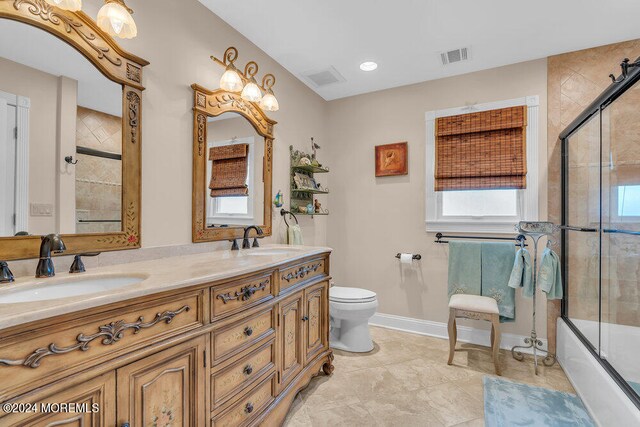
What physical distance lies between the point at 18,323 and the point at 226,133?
1.70 metres

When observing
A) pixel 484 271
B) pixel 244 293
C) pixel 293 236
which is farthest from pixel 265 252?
pixel 484 271

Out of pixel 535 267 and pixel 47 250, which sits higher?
pixel 47 250

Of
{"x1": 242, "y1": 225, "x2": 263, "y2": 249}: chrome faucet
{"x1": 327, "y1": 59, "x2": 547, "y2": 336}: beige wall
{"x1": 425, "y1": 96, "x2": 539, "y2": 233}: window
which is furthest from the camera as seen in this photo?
{"x1": 327, "y1": 59, "x2": 547, "y2": 336}: beige wall

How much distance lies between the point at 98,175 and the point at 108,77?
1.59 feet

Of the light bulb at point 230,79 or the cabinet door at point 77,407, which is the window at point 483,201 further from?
the cabinet door at point 77,407

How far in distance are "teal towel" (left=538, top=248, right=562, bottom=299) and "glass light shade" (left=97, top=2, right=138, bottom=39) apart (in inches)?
120

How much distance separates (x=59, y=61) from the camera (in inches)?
51.6

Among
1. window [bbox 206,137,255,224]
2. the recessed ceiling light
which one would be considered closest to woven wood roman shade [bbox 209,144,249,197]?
window [bbox 206,137,255,224]

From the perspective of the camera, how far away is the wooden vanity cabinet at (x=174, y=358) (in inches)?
30.2

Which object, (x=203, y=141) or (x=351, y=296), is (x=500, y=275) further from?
(x=203, y=141)

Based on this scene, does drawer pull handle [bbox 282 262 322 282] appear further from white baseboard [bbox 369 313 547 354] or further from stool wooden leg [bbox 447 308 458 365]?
white baseboard [bbox 369 313 547 354]

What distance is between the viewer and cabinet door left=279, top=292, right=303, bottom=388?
5.65 feet

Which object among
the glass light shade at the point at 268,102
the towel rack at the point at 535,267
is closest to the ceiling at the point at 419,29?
the glass light shade at the point at 268,102

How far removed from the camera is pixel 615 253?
210 cm
